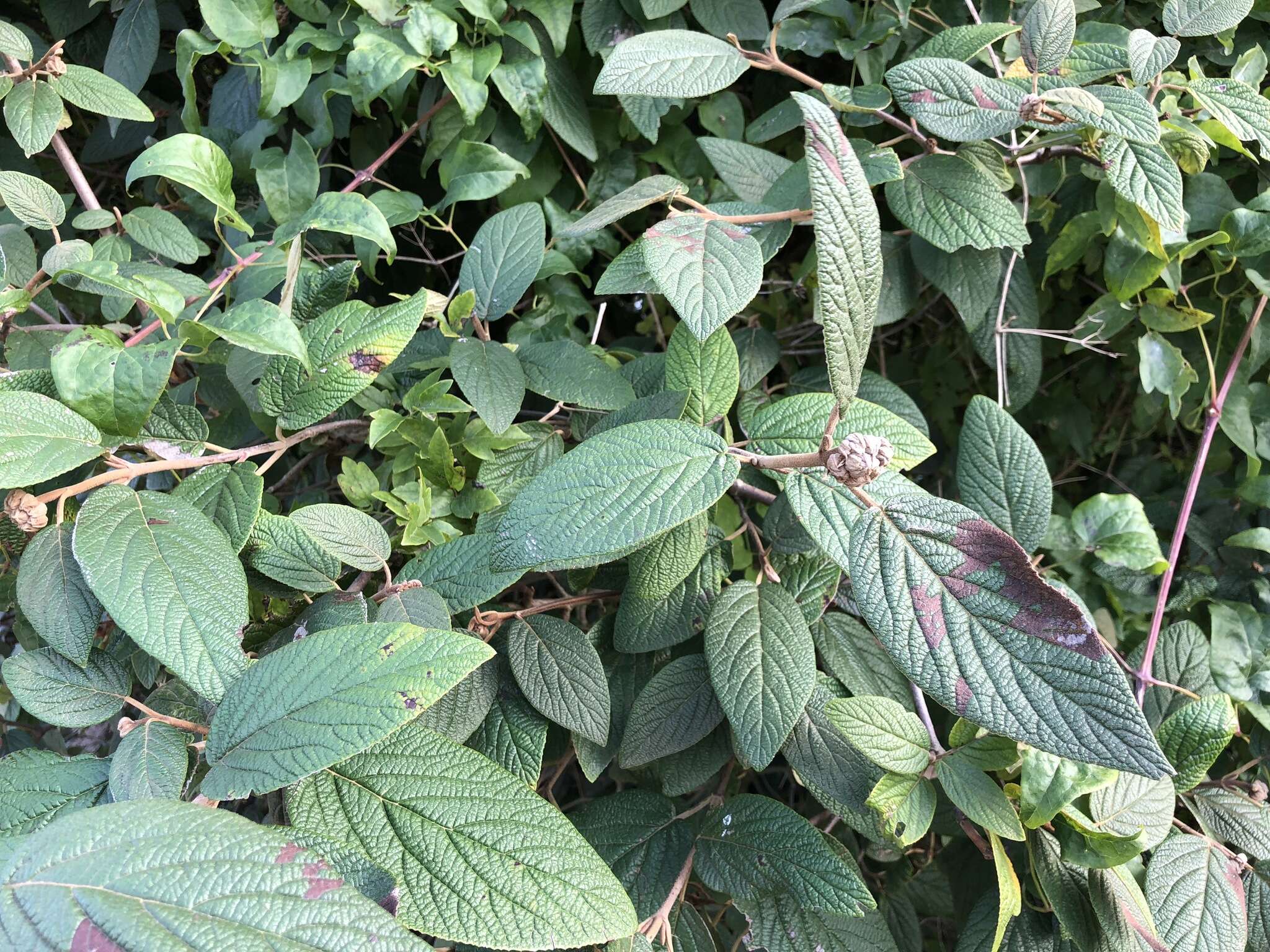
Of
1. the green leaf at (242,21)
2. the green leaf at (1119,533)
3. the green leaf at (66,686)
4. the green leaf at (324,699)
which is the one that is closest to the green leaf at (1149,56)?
the green leaf at (1119,533)

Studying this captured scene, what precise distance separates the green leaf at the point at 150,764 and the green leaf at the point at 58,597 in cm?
8

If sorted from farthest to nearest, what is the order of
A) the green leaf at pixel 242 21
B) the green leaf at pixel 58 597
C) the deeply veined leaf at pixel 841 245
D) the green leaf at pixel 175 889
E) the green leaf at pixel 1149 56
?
the green leaf at pixel 242 21 < the green leaf at pixel 1149 56 < the green leaf at pixel 58 597 < the deeply veined leaf at pixel 841 245 < the green leaf at pixel 175 889

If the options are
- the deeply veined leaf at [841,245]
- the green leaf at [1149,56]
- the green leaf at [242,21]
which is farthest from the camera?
the green leaf at [242,21]

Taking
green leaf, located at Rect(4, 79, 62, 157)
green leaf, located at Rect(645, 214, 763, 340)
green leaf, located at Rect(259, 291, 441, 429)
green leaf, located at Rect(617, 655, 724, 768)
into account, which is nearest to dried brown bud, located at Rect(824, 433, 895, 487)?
green leaf, located at Rect(645, 214, 763, 340)

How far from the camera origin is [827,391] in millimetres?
943

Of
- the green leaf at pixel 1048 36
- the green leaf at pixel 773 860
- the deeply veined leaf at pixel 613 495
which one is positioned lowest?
the green leaf at pixel 773 860

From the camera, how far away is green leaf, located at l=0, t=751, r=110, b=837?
545 mm

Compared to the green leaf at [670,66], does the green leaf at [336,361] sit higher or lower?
lower

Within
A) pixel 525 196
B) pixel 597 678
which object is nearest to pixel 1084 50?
pixel 525 196

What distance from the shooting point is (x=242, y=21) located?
97 cm

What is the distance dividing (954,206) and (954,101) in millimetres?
108

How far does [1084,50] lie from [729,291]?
0.55 m

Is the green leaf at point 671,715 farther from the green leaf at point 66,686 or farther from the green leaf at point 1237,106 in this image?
the green leaf at point 1237,106

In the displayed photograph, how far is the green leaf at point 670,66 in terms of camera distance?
30.4 inches
